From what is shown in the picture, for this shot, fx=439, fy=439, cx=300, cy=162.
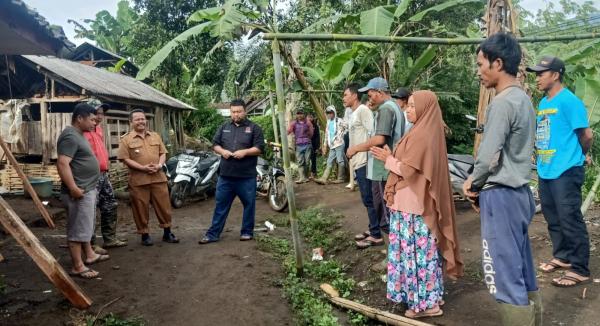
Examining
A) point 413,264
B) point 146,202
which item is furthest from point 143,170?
point 413,264

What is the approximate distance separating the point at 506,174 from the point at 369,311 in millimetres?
1595

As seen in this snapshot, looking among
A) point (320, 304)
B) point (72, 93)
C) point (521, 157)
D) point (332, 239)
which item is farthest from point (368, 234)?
point (72, 93)

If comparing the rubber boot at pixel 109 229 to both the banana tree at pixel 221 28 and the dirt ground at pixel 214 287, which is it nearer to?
the dirt ground at pixel 214 287

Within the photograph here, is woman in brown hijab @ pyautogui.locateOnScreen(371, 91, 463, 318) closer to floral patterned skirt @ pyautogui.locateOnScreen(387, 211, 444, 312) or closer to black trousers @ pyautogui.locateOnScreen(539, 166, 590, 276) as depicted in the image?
floral patterned skirt @ pyautogui.locateOnScreen(387, 211, 444, 312)

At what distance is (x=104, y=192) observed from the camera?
5289mm

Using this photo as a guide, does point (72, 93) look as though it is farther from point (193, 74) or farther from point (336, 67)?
point (193, 74)

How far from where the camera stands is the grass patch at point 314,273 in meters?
3.58

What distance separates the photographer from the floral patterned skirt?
3.24 m

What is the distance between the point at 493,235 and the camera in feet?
8.24

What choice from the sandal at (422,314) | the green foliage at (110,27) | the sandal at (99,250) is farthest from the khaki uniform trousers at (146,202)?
the green foliage at (110,27)

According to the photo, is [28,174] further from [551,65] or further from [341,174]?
[551,65]

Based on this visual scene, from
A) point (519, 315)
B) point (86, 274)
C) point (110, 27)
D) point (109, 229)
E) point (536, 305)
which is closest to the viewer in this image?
point (519, 315)

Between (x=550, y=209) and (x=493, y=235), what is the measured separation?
182 cm

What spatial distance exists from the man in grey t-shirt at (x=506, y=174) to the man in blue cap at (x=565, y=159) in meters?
1.49
